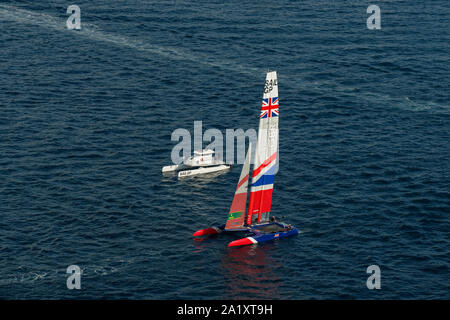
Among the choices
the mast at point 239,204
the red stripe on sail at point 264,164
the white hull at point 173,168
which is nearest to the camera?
the mast at point 239,204

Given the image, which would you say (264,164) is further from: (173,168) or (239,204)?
(173,168)

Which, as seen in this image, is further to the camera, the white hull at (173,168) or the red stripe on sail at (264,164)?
the white hull at (173,168)

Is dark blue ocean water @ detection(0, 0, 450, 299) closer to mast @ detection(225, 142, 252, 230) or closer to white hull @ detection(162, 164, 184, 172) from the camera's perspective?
white hull @ detection(162, 164, 184, 172)

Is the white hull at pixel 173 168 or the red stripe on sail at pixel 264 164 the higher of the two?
the red stripe on sail at pixel 264 164

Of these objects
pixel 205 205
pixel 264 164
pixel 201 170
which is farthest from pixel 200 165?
pixel 264 164

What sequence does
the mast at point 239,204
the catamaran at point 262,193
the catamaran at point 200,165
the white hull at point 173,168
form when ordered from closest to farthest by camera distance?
the catamaran at point 262,193 → the mast at point 239,204 → the white hull at point 173,168 → the catamaran at point 200,165

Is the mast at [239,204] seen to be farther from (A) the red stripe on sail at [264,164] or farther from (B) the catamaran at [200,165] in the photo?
(B) the catamaran at [200,165]

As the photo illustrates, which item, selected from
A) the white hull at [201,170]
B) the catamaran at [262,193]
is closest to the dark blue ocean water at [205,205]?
the white hull at [201,170]

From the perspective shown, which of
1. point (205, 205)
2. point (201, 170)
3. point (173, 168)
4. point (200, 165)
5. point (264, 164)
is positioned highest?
point (264, 164)
